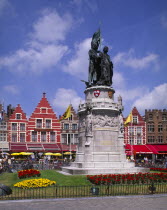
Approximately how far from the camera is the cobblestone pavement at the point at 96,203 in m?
12.2

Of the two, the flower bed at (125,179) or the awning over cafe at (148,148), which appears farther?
the awning over cafe at (148,148)

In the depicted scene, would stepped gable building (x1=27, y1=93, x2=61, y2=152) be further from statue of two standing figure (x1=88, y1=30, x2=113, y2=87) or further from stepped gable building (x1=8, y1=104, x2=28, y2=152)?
statue of two standing figure (x1=88, y1=30, x2=113, y2=87)

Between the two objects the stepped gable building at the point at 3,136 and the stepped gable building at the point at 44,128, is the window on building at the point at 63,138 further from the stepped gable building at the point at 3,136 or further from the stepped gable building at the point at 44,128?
the stepped gable building at the point at 3,136

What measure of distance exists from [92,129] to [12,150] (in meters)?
35.5

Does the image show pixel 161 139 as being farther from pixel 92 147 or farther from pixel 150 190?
pixel 150 190

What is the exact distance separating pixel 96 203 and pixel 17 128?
4865 cm

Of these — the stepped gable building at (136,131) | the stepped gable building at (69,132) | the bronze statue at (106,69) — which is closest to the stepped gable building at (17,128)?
the stepped gable building at (69,132)

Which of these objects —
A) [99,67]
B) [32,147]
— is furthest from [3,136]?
[99,67]

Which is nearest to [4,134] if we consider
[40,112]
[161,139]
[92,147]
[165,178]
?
[40,112]

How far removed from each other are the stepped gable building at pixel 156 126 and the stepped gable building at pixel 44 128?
21255 millimetres

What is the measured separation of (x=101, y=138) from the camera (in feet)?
79.4

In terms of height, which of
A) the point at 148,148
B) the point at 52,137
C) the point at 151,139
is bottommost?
the point at 148,148

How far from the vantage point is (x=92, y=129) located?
79.4 ft

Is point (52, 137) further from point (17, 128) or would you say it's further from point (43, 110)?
point (17, 128)
